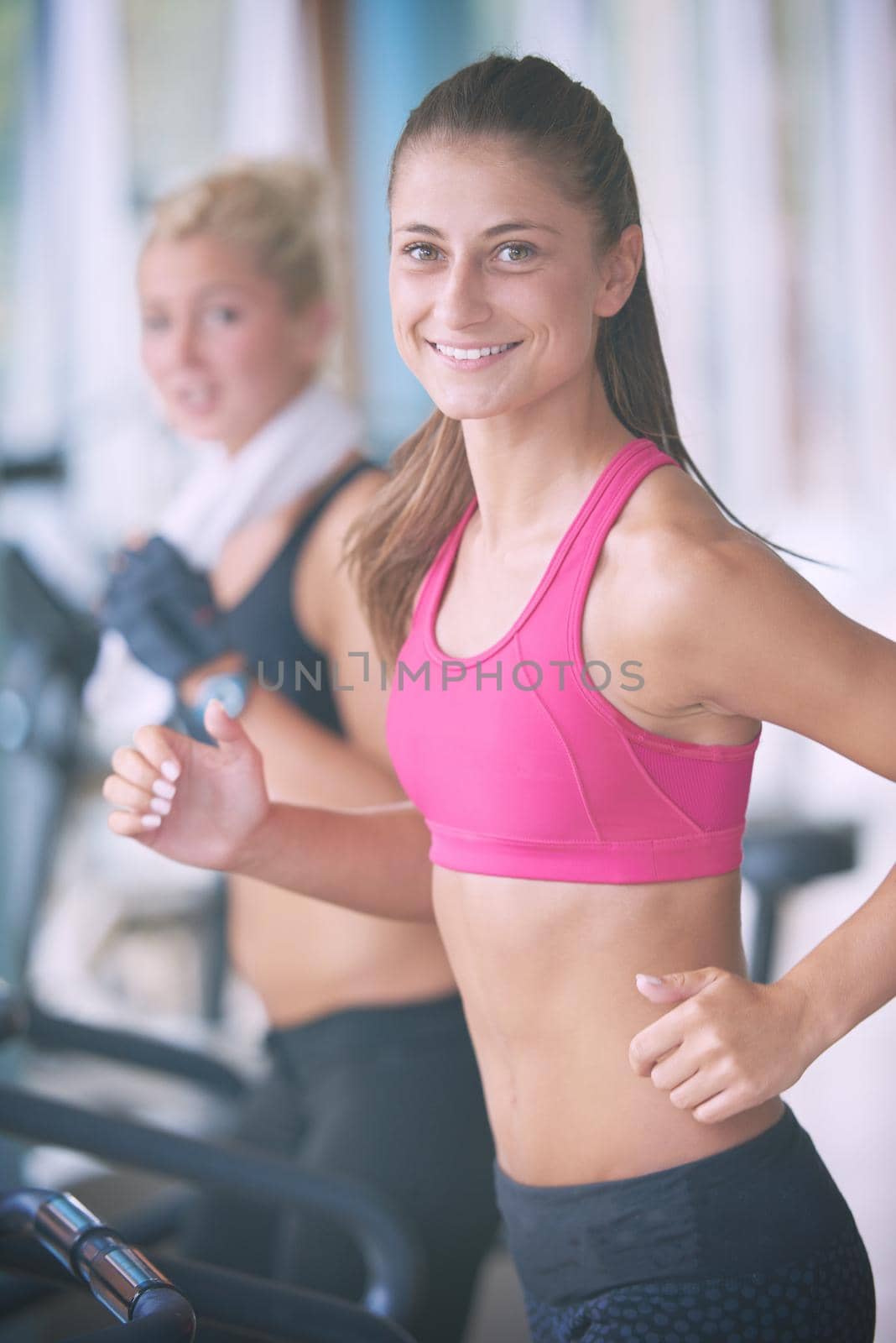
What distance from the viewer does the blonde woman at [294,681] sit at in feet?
4.60

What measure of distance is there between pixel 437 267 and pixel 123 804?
42 centimetres

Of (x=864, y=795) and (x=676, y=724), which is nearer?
(x=676, y=724)

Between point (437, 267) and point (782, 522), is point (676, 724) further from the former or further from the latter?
point (782, 522)

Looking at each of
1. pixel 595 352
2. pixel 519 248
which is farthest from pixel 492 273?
pixel 595 352

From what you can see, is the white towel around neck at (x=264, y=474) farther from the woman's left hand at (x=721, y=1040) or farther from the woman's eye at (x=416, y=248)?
the woman's left hand at (x=721, y=1040)

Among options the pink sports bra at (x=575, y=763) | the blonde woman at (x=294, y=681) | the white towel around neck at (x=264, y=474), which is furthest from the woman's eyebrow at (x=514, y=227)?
the white towel around neck at (x=264, y=474)

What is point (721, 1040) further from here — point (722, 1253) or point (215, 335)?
point (215, 335)

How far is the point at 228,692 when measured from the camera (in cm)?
146

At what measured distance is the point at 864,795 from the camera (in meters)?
3.86

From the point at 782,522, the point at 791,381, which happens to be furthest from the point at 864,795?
the point at 791,381

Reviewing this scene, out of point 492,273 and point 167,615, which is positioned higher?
point 492,273

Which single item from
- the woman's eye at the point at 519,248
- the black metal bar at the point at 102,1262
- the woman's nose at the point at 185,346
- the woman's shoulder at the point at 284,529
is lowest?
the black metal bar at the point at 102,1262

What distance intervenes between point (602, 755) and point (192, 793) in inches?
12.5

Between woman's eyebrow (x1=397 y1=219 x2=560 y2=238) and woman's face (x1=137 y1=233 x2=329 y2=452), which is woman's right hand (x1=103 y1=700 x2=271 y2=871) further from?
woman's face (x1=137 y1=233 x2=329 y2=452)
